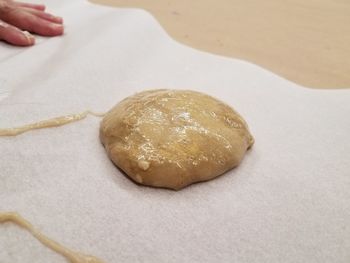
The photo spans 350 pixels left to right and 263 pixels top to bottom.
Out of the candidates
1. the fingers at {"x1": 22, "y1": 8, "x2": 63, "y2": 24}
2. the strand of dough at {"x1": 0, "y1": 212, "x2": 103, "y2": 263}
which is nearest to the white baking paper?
the strand of dough at {"x1": 0, "y1": 212, "x2": 103, "y2": 263}

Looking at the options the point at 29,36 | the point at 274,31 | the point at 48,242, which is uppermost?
the point at 274,31

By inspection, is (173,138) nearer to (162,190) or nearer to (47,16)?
(162,190)

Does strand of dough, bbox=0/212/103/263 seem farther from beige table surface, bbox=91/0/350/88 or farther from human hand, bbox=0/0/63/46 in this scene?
beige table surface, bbox=91/0/350/88

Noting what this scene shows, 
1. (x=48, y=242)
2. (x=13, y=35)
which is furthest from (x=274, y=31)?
(x=48, y=242)

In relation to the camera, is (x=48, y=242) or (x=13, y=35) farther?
(x=13, y=35)

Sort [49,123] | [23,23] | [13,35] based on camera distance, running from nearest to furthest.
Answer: [49,123]
[13,35]
[23,23]

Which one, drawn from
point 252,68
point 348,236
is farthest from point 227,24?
point 348,236

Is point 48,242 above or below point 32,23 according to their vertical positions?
below
